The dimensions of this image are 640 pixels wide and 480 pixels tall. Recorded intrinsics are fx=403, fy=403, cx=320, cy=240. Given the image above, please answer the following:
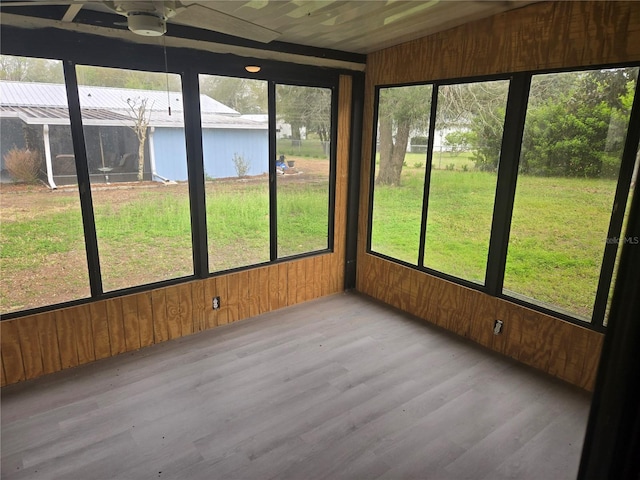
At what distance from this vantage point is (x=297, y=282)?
4434mm

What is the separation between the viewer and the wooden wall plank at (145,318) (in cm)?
342

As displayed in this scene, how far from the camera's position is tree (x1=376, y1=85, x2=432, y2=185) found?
3.94m

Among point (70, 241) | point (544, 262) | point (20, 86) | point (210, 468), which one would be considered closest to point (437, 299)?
point (544, 262)

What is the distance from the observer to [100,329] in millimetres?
3264

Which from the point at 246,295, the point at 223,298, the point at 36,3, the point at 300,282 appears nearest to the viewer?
the point at 36,3

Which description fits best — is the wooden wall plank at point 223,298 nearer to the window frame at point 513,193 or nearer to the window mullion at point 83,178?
the window mullion at point 83,178

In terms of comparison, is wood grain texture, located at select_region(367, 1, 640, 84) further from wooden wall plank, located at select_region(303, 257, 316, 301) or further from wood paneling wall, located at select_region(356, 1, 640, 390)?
wooden wall plank, located at select_region(303, 257, 316, 301)

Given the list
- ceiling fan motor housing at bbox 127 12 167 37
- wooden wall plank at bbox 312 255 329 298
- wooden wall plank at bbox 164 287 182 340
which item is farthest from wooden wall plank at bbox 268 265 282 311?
ceiling fan motor housing at bbox 127 12 167 37

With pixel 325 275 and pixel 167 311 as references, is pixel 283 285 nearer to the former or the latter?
pixel 325 275

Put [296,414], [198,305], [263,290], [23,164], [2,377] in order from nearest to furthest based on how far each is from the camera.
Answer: [296,414]
[23,164]
[2,377]
[198,305]
[263,290]

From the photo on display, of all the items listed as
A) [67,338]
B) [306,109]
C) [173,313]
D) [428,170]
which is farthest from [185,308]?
[428,170]

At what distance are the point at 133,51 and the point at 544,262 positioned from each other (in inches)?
141

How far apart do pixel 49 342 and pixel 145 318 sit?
2.28 ft

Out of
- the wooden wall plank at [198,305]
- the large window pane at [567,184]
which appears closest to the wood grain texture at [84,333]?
the wooden wall plank at [198,305]
